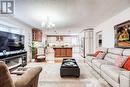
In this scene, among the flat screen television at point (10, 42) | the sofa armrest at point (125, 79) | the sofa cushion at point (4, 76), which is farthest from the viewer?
the flat screen television at point (10, 42)

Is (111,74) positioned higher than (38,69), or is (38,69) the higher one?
(38,69)

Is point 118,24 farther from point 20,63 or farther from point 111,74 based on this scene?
point 20,63

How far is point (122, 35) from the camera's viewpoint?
5422 mm

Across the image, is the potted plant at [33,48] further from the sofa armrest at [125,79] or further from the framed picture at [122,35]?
the sofa armrest at [125,79]

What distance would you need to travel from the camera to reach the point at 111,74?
141 inches

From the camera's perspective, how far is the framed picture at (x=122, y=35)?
4.96 m

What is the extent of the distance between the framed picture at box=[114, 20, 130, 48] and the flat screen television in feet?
14.1

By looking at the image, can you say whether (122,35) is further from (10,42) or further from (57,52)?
(57,52)

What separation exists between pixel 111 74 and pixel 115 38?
277cm

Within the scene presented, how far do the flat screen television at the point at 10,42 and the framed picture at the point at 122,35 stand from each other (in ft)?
14.1

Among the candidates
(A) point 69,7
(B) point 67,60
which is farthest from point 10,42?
(A) point 69,7

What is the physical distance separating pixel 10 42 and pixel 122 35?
14.3ft

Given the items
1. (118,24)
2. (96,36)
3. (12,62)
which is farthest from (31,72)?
(96,36)

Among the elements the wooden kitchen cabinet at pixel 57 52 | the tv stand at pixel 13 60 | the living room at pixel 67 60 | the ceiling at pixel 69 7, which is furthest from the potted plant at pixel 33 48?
the ceiling at pixel 69 7
